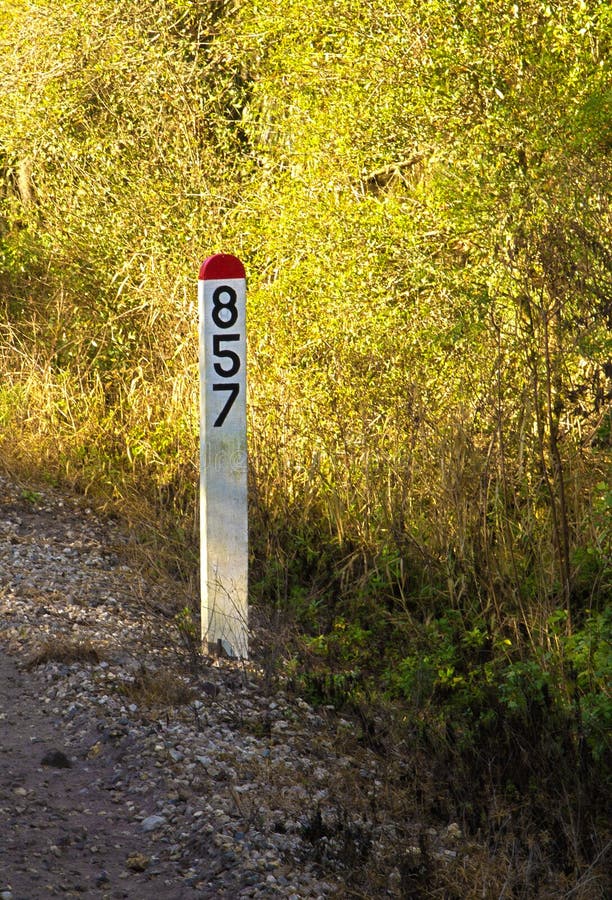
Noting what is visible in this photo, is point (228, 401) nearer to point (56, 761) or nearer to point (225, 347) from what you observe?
point (225, 347)

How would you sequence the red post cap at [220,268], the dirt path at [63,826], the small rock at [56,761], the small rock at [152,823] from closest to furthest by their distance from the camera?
the dirt path at [63,826], the small rock at [152,823], the small rock at [56,761], the red post cap at [220,268]

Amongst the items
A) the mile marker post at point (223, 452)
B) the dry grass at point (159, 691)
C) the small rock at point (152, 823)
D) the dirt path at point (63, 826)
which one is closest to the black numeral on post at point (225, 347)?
the mile marker post at point (223, 452)

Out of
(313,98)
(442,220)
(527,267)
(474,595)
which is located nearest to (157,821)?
(474,595)

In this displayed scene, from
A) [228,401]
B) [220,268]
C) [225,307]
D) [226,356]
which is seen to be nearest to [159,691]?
[228,401]

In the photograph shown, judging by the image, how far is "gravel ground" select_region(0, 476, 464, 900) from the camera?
11.5ft

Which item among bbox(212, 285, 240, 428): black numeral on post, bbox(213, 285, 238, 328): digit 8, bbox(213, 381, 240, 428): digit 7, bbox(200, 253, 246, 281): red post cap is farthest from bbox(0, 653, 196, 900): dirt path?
bbox(200, 253, 246, 281): red post cap

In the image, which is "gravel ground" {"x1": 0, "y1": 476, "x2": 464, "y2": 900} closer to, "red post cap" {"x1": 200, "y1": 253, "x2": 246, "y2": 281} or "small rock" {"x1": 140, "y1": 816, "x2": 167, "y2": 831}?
"small rock" {"x1": 140, "y1": 816, "x2": 167, "y2": 831}

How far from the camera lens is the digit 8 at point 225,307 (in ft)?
16.9

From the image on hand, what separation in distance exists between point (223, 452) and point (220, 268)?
0.85 m

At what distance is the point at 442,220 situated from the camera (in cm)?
774

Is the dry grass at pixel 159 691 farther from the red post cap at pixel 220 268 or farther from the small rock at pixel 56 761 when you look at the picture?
the red post cap at pixel 220 268

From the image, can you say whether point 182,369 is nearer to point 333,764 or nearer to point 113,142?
point 113,142

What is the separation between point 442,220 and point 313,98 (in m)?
1.36

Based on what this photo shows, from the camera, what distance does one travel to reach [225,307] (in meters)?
5.17
